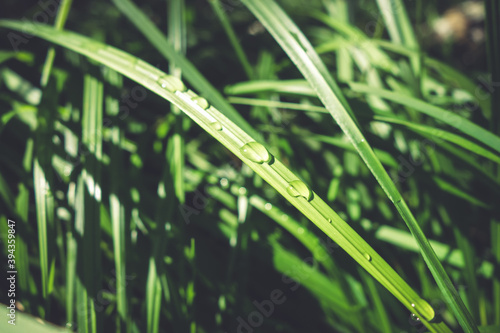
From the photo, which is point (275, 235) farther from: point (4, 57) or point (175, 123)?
point (4, 57)

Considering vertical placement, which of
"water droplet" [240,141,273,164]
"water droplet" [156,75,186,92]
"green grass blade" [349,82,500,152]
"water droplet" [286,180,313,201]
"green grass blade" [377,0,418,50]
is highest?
"green grass blade" [377,0,418,50]

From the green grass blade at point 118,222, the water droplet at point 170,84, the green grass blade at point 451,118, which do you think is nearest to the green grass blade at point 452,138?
the green grass blade at point 451,118

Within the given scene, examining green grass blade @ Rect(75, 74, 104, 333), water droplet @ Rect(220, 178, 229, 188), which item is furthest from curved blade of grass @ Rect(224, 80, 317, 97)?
green grass blade @ Rect(75, 74, 104, 333)

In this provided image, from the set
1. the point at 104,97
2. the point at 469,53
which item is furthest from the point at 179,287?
the point at 469,53

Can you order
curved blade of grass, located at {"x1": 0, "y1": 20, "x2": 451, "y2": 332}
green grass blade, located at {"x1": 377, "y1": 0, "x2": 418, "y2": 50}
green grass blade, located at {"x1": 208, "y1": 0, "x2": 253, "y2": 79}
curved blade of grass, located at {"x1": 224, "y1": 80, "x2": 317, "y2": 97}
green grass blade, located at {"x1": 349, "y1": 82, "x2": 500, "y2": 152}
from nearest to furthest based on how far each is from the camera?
1. curved blade of grass, located at {"x1": 0, "y1": 20, "x2": 451, "y2": 332}
2. green grass blade, located at {"x1": 349, "y1": 82, "x2": 500, "y2": 152}
3. curved blade of grass, located at {"x1": 224, "y1": 80, "x2": 317, "y2": 97}
4. green grass blade, located at {"x1": 208, "y1": 0, "x2": 253, "y2": 79}
5. green grass blade, located at {"x1": 377, "y1": 0, "x2": 418, "y2": 50}

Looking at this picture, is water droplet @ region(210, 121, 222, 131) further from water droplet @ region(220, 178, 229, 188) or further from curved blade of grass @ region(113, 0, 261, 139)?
water droplet @ region(220, 178, 229, 188)

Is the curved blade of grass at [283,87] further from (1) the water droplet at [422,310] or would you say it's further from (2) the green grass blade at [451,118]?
(1) the water droplet at [422,310]
